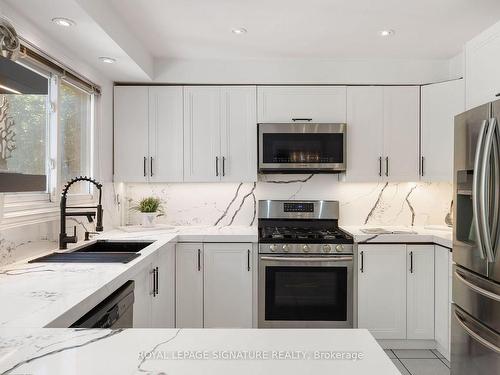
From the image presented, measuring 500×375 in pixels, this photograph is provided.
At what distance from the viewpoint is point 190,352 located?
861 millimetres

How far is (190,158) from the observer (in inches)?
132

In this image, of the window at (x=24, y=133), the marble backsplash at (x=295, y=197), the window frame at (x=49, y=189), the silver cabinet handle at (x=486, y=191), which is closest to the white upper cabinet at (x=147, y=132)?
the marble backsplash at (x=295, y=197)

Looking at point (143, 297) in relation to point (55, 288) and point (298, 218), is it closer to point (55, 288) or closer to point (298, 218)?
point (55, 288)

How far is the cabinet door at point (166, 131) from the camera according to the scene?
3.35m

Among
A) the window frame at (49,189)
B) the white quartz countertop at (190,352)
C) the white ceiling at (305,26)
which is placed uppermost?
the white ceiling at (305,26)

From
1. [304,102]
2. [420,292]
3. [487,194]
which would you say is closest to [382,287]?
[420,292]

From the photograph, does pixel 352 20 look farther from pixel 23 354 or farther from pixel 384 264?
pixel 23 354

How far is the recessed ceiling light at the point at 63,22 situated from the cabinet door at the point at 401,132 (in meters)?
2.51

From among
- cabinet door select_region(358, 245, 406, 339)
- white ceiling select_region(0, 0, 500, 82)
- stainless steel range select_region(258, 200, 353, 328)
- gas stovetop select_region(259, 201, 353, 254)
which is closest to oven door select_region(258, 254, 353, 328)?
stainless steel range select_region(258, 200, 353, 328)

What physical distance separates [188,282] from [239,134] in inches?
52.5

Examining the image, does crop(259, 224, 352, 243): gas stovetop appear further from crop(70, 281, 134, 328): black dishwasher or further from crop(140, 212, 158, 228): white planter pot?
crop(70, 281, 134, 328): black dishwasher

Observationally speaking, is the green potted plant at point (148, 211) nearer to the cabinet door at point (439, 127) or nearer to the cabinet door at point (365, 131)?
the cabinet door at point (365, 131)

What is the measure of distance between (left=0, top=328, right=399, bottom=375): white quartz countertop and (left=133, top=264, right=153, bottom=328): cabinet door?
1.05 m

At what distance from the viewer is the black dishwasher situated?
54.3 inches
